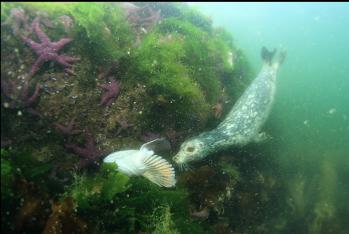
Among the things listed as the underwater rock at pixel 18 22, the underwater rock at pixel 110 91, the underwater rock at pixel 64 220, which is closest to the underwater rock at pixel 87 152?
the underwater rock at pixel 110 91

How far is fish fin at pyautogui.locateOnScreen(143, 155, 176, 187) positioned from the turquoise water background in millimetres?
3878

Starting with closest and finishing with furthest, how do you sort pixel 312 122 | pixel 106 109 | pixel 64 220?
pixel 64 220
pixel 106 109
pixel 312 122

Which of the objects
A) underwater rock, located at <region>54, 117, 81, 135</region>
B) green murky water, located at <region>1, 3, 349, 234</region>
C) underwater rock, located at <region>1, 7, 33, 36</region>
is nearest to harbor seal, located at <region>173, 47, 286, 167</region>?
green murky water, located at <region>1, 3, 349, 234</region>

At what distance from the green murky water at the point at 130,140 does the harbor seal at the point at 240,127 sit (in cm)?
22

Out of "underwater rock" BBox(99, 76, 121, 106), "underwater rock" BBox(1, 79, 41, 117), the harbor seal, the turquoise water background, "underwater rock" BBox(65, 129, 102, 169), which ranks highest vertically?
"underwater rock" BBox(1, 79, 41, 117)

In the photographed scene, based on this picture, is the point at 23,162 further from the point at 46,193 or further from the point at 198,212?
the point at 198,212

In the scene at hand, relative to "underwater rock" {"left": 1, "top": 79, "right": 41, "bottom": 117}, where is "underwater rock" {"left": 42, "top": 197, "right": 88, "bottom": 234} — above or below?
below

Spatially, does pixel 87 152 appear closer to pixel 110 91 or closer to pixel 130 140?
pixel 130 140

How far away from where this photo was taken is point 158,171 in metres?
4.36

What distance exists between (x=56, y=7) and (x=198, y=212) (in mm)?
4083

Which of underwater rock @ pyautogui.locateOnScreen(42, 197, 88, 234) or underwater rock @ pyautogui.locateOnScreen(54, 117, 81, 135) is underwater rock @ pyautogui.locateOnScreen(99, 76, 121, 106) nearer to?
underwater rock @ pyautogui.locateOnScreen(54, 117, 81, 135)

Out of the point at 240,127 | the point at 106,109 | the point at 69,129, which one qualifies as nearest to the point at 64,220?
the point at 69,129

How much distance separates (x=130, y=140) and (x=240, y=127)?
280cm

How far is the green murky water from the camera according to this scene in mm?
3795
